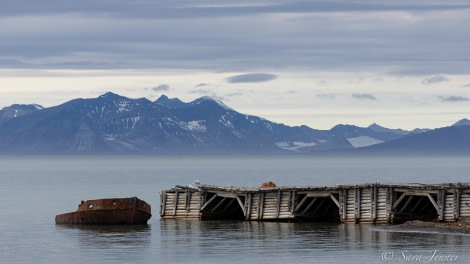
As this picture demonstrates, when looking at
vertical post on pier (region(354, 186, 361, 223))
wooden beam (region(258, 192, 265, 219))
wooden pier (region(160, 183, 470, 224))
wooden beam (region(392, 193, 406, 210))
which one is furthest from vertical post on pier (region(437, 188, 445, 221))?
wooden beam (region(258, 192, 265, 219))

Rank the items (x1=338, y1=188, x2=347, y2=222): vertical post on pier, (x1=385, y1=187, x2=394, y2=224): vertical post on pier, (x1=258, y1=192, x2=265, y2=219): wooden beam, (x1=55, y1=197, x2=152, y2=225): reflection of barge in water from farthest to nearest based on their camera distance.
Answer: (x1=55, y1=197, x2=152, y2=225): reflection of barge in water → (x1=258, y1=192, x2=265, y2=219): wooden beam → (x1=338, y1=188, x2=347, y2=222): vertical post on pier → (x1=385, y1=187, x2=394, y2=224): vertical post on pier

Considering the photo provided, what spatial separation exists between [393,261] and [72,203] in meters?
60.2

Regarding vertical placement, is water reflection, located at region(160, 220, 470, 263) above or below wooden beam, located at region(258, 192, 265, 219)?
below

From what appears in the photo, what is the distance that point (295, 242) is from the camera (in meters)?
54.8

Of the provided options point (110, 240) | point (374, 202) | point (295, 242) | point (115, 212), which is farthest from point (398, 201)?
point (115, 212)

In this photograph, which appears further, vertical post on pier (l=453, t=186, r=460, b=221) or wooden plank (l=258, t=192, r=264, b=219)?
wooden plank (l=258, t=192, r=264, b=219)

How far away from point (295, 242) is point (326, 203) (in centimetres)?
1151

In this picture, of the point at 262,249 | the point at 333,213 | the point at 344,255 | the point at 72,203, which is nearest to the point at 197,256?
the point at 262,249

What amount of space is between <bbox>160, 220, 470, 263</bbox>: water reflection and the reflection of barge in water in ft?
6.69

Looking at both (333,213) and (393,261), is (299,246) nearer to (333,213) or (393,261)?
(393,261)

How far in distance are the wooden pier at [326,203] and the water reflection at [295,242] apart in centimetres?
89

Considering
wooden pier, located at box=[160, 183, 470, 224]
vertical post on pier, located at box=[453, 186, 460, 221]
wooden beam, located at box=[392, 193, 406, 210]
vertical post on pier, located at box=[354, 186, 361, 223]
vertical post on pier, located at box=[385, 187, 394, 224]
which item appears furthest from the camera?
vertical post on pier, located at box=[354, 186, 361, 223]

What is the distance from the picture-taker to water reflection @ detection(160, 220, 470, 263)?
49.5 m

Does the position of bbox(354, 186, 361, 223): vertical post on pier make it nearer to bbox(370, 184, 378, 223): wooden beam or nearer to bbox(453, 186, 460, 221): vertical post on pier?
bbox(370, 184, 378, 223): wooden beam
